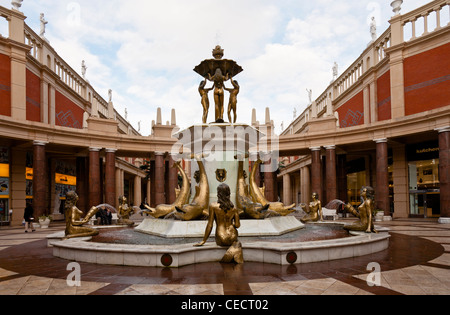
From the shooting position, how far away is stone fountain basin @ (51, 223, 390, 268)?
6.43m

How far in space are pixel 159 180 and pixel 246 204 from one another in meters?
17.5

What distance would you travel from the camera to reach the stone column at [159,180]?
2566cm

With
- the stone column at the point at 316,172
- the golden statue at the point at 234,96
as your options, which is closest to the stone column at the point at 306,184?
the stone column at the point at 316,172

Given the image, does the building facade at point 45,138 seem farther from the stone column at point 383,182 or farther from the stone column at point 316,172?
the stone column at point 383,182

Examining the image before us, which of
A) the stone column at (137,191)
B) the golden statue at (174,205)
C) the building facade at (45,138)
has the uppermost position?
the building facade at (45,138)

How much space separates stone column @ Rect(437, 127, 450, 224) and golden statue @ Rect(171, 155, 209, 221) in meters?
15.4

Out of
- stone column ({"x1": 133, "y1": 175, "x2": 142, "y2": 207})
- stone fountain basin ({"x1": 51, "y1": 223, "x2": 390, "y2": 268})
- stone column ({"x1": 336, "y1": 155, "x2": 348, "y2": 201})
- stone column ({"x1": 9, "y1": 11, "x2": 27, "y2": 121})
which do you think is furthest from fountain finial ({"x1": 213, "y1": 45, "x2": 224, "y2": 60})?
stone column ({"x1": 133, "y1": 175, "x2": 142, "y2": 207})

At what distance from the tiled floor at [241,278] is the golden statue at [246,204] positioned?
3.03 meters

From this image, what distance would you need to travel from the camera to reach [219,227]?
6926 millimetres

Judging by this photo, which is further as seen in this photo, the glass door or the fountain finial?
the glass door

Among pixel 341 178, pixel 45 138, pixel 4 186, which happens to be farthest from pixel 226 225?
pixel 341 178

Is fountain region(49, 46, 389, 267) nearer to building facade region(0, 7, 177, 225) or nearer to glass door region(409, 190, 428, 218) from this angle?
building facade region(0, 7, 177, 225)
